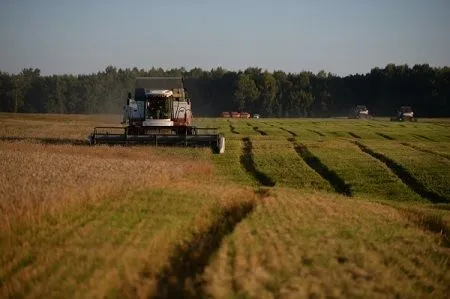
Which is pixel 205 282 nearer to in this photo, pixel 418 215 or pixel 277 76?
pixel 418 215

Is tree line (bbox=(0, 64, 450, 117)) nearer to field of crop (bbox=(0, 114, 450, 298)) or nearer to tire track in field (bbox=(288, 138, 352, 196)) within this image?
tire track in field (bbox=(288, 138, 352, 196))

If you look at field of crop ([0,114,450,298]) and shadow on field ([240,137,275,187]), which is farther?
shadow on field ([240,137,275,187])

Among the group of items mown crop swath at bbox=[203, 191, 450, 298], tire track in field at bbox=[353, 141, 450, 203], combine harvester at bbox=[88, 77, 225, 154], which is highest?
combine harvester at bbox=[88, 77, 225, 154]

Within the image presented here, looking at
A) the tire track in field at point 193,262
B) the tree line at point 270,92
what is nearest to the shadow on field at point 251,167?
the tire track in field at point 193,262

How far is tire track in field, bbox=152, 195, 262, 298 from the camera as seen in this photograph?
28.1ft

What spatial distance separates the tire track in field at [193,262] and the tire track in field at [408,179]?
41.3ft

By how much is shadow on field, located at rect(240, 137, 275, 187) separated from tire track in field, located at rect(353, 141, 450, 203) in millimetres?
6718

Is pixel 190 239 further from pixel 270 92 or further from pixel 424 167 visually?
pixel 270 92

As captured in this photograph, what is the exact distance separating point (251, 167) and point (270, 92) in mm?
116438

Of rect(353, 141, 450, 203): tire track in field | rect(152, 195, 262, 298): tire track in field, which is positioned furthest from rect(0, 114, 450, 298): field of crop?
rect(353, 141, 450, 203): tire track in field

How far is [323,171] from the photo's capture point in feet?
93.6

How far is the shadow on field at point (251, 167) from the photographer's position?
25.1 m

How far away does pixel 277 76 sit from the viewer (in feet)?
500

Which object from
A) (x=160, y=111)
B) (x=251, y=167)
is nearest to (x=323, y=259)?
(x=251, y=167)
